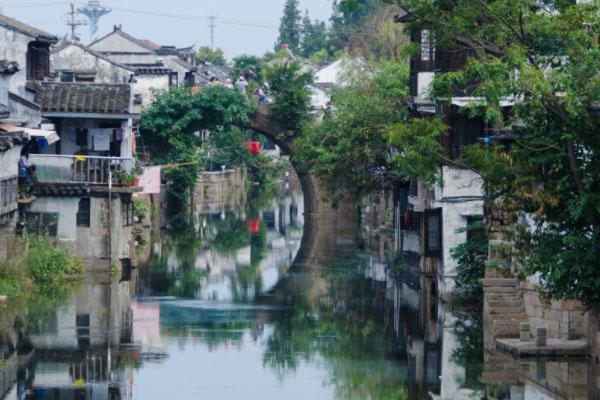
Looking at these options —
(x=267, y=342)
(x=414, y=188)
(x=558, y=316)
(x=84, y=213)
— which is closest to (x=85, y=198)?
(x=84, y=213)

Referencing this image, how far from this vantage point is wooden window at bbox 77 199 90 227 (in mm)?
49750

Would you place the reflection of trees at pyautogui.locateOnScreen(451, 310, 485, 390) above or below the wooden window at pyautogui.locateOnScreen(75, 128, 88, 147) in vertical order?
below

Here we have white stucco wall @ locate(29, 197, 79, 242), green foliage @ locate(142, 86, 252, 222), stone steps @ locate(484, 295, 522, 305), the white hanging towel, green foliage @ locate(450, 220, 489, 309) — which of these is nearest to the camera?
stone steps @ locate(484, 295, 522, 305)

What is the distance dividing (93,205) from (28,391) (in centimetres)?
2117

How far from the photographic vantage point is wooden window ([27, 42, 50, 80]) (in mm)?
54781

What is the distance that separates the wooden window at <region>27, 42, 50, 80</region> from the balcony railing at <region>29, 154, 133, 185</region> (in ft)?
19.5

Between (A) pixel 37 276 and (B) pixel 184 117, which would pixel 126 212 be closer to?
(A) pixel 37 276

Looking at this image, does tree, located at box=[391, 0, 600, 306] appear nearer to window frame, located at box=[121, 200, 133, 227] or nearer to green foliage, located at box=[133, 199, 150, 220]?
window frame, located at box=[121, 200, 133, 227]

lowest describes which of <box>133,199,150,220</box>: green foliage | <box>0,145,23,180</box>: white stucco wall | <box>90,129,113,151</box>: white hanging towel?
<box>133,199,150,220</box>: green foliage

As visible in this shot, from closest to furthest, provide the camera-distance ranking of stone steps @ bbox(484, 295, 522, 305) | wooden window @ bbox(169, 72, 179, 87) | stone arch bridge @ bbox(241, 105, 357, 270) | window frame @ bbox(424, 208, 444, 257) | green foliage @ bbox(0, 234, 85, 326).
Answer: stone steps @ bbox(484, 295, 522, 305)
green foliage @ bbox(0, 234, 85, 326)
window frame @ bbox(424, 208, 444, 257)
stone arch bridge @ bbox(241, 105, 357, 270)
wooden window @ bbox(169, 72, 179, 87)

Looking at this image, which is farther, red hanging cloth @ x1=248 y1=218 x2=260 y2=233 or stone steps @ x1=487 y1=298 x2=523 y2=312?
red hanging cloth @ x1=248 y1=218 x2=260 y2=233

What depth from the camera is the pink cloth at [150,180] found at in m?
53.0

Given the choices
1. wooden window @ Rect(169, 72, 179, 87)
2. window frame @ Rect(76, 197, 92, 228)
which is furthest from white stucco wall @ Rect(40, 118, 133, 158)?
wooden window @ Rect(169, 72, 179, 87)

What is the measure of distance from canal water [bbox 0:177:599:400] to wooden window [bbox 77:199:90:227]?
2013 mm
